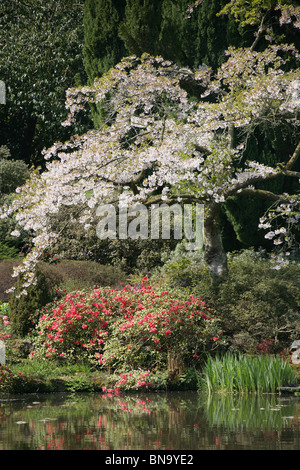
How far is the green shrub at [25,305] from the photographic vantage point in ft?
29.9

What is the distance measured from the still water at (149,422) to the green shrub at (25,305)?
89.1 inches

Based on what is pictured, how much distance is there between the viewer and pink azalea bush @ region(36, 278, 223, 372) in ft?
24.7

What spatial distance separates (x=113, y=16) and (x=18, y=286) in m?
8.02

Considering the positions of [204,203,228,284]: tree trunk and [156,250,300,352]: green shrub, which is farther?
[204,203,228,284]: tree trunk

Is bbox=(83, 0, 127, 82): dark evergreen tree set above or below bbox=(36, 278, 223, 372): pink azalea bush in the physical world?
above

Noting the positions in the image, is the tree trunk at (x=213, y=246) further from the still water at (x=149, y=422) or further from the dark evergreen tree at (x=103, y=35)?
the dark evergreen tree at (x=103, y=35)

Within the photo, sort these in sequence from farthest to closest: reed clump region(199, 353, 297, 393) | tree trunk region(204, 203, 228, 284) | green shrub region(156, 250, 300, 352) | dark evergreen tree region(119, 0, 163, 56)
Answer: dark evergreen tree region(119, 0, 163, 56)
tree trunk region(204, 203, 228, 284)
green shrub region(156, 250, 300, 352)
reed clump region(199, 353, 297, 393)

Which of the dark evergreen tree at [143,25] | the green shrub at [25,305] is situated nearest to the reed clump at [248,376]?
the green shrub at [25,305]

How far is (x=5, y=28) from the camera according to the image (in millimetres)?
19453

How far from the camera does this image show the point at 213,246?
9.52 metres

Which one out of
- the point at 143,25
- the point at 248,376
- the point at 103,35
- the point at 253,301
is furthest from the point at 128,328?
the point at 103,35

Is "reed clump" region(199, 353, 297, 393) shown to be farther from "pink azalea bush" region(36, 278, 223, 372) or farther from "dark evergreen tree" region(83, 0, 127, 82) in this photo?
"dark evergreen tree" region(83, 0, 127, 82)

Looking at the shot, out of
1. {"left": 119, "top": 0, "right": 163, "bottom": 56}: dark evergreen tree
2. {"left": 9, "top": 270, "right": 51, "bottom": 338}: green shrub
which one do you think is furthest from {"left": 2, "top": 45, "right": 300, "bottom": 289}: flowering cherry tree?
{"left": 119, "top": 0, "right": 163, "bottom": 56}: dark evergreen tree

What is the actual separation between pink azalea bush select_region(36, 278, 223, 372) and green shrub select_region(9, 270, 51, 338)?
475 mm
